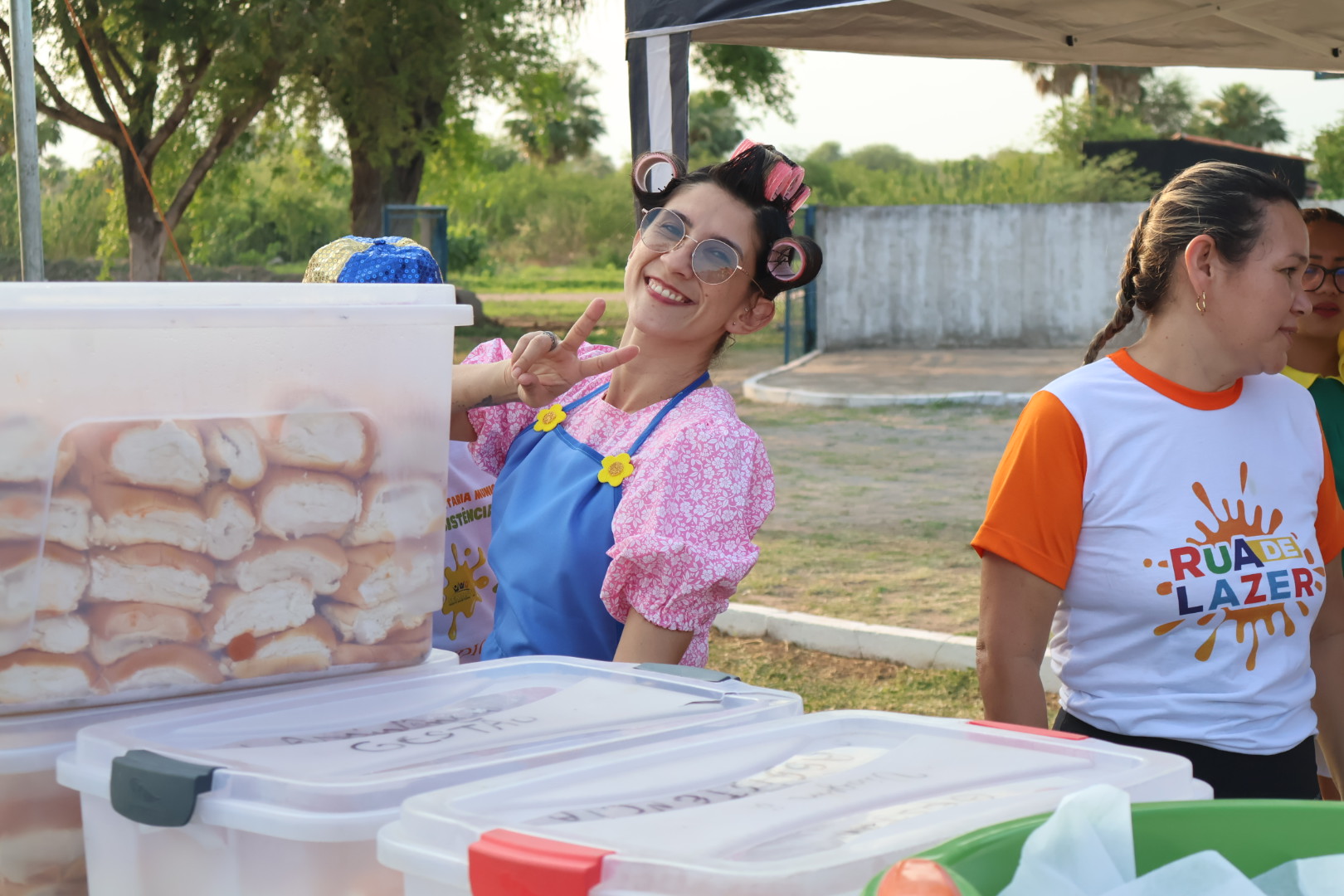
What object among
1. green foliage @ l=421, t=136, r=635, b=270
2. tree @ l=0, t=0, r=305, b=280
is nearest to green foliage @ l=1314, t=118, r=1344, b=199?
green foliage @ l=421, t=136, r=635, b=270

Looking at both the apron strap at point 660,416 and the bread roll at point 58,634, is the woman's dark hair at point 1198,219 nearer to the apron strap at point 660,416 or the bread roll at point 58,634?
the apron strap at point 660,416

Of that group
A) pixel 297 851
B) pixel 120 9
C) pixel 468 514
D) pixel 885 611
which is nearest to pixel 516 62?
pixel 120 9

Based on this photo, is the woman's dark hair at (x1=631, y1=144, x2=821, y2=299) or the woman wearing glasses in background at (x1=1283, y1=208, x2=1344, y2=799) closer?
the woman's dark hair at (x1=631, y1=144, x2=821, y2=299)

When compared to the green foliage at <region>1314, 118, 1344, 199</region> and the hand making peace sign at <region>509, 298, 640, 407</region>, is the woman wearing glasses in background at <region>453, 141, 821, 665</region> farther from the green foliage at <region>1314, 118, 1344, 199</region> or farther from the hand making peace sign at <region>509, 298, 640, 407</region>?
the green foliage at <region>1314, 118, 1344, 199</region>

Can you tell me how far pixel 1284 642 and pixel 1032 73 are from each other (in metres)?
64.1

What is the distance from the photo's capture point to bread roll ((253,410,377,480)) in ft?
4.45

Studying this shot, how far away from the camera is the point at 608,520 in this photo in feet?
6.26

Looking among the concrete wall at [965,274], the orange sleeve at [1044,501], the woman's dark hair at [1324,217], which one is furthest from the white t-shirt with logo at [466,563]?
the concrete wall at [965,274]

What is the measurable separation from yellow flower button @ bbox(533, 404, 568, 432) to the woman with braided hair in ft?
2.20

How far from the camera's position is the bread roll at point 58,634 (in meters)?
1.26

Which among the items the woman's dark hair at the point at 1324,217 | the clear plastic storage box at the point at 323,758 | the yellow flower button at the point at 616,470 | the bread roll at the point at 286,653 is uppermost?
the woman's dark hair at the point at 1324,217

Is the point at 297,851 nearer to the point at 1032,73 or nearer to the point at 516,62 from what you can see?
the point at 516,62

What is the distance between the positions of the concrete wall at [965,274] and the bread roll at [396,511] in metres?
20.5

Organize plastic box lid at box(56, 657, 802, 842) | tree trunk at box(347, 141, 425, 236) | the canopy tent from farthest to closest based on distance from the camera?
tree trunk at box(347, 141, 425, 236), the canopy tent, plastic box lid at box(56, 657, 802, 842)
